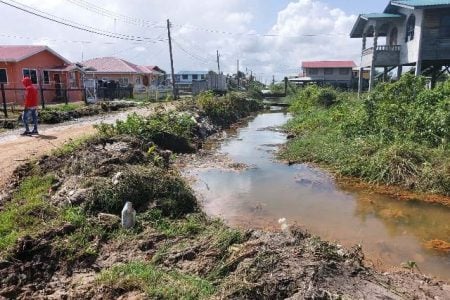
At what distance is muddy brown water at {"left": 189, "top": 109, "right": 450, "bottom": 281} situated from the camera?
7.09 metres

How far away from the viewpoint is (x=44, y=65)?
29.7 meters

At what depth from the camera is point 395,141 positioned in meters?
12.4

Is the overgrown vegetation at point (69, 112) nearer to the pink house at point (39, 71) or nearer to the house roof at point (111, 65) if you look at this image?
the pink house at point (39, 71)

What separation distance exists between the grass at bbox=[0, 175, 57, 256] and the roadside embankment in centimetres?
2

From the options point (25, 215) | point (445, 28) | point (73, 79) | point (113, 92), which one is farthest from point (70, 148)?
point (73, 79)

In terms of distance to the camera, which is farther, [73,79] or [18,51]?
[73,79]

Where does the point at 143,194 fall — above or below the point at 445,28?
below

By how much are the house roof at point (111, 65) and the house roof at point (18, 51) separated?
13.1 meters

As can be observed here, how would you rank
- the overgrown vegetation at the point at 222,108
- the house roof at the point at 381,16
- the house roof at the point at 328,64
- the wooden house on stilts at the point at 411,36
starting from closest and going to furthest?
the wooden house on stilts at the point at 411,36, the overgrown vegetation at the point at 222,108, the house roof at the point at 381,16, the house roof at the point at 328,64

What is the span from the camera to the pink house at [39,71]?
26.0 meters

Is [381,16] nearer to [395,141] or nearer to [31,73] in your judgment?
[395,141]

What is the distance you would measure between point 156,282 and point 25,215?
2938 millimetres

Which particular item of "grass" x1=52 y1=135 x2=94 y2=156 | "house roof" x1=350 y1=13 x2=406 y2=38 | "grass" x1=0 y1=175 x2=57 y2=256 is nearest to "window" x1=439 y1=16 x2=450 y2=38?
"house roof" x1=350 y1=13 x2=406 y2=38

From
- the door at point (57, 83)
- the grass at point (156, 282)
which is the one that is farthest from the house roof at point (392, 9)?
the door at point (57, 83)
